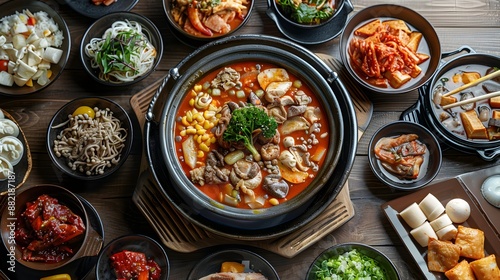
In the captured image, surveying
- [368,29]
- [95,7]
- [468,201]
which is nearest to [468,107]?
[468,201]

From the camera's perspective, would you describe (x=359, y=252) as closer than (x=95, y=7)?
Yes

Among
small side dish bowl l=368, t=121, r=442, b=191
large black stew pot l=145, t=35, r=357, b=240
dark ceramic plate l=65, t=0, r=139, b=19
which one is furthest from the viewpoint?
dark ceramic plate l=65, t=0, r=139, b=19

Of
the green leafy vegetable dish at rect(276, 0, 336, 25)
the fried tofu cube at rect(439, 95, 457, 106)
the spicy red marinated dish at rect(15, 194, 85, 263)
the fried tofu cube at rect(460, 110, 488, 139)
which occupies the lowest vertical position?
the spicy red marinated dish at rect(15, 194, 85, 263)

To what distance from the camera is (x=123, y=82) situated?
4445mm

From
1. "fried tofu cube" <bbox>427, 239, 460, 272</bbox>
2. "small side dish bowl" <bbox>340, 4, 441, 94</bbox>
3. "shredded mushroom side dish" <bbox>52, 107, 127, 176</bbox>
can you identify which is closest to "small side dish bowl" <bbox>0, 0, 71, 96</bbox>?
"shredded mushroom side dish" <bbox>52, 107, 127, 176</bbox>

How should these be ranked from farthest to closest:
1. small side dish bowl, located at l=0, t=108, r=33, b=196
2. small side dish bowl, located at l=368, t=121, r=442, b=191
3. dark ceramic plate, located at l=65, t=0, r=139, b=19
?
dark ceramic plate, located at l=65, t=0, r=139, b=19, small side dish bowl, located at l=368, t=121, r=442, b=191, small side dish bowl, located at l=0, t=108, r=33, b=196

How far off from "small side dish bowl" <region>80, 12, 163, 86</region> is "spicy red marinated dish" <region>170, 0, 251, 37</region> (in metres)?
0.24

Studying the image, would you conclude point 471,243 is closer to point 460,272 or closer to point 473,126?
point 460,272

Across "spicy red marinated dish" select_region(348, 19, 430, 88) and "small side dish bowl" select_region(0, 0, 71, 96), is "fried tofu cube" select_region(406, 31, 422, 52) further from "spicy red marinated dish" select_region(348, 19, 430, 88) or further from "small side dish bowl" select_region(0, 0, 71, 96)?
"small side dish bowl" select_region(0, 0, 71, 96)

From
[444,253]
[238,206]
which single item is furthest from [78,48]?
[444,253]

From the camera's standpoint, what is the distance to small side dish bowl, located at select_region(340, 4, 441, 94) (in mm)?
4461

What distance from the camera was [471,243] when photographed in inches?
165

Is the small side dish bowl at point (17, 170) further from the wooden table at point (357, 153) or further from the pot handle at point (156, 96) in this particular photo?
the pot handle at point (156, 96)

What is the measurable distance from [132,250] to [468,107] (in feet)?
8.90
